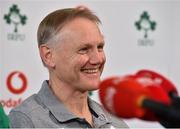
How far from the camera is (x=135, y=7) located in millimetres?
2082

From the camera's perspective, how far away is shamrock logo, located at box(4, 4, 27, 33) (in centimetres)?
193

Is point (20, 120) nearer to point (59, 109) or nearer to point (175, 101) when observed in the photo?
point (59, 109)

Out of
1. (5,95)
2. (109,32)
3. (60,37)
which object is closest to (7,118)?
(60,37)

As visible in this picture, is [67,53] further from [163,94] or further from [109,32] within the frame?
[109,32]

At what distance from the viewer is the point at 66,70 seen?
1155 millimetres

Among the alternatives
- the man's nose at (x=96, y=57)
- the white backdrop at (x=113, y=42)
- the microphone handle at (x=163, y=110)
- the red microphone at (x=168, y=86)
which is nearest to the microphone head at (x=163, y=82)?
the red microphone at (x=168, y=86)

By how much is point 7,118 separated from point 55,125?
11 cm

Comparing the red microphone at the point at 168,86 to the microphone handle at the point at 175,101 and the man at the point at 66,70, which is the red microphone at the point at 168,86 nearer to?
the microphone handle at the point at 175,101

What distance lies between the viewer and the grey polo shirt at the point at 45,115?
1.12 metres

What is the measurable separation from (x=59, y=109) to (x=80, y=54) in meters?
0.14

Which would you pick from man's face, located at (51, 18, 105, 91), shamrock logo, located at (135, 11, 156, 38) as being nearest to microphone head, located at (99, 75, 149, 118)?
man's face, located at (51, 18, 105, 91)

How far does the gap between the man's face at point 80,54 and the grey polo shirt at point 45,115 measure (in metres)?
0.07

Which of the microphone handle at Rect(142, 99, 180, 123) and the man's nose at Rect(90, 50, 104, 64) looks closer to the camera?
the microphone handle at Rect(142, 99, 180, 123)

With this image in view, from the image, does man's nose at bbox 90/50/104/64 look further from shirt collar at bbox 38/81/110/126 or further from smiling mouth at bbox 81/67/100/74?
shirt collar at bbox 38/81/110/126
